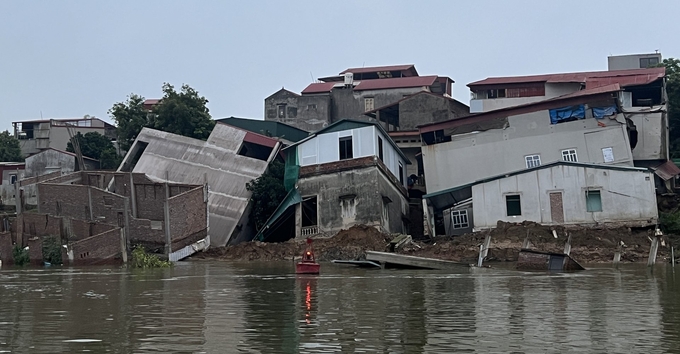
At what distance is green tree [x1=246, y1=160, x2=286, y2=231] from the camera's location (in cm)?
4597

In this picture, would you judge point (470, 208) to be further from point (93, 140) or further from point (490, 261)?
point (93, 140)

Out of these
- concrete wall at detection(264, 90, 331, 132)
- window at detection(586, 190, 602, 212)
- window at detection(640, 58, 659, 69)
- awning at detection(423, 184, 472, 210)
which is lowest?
window at detection(586, 190, 602, 212)

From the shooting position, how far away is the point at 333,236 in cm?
4162

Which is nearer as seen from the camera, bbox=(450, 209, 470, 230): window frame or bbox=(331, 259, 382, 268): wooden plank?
bbox=(331, 259, 382, 268): wooden plank

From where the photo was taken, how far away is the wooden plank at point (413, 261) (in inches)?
1265

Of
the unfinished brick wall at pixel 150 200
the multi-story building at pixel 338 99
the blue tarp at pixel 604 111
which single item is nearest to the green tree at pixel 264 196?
the unfinished brick wall at pixel 150 200

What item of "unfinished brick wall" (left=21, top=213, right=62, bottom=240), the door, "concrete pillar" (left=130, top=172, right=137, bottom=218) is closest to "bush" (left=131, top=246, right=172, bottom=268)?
"unfinished brick wall" (left=21, top=213, right=62, bottom=240)

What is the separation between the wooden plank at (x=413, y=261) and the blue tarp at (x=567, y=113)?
1532 cm

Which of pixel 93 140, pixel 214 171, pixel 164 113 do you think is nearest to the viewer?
pixel 214 171

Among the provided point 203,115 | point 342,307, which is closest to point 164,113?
point 203,115

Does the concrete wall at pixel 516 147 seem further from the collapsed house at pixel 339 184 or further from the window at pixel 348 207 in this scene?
the window at pixel 348 207

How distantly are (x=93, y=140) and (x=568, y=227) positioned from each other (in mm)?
37192

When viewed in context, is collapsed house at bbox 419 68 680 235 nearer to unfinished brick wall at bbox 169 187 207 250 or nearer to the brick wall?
unfinished brick wall at bbox 169 187 207 250

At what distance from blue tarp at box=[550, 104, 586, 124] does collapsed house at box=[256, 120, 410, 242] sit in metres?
8.96
